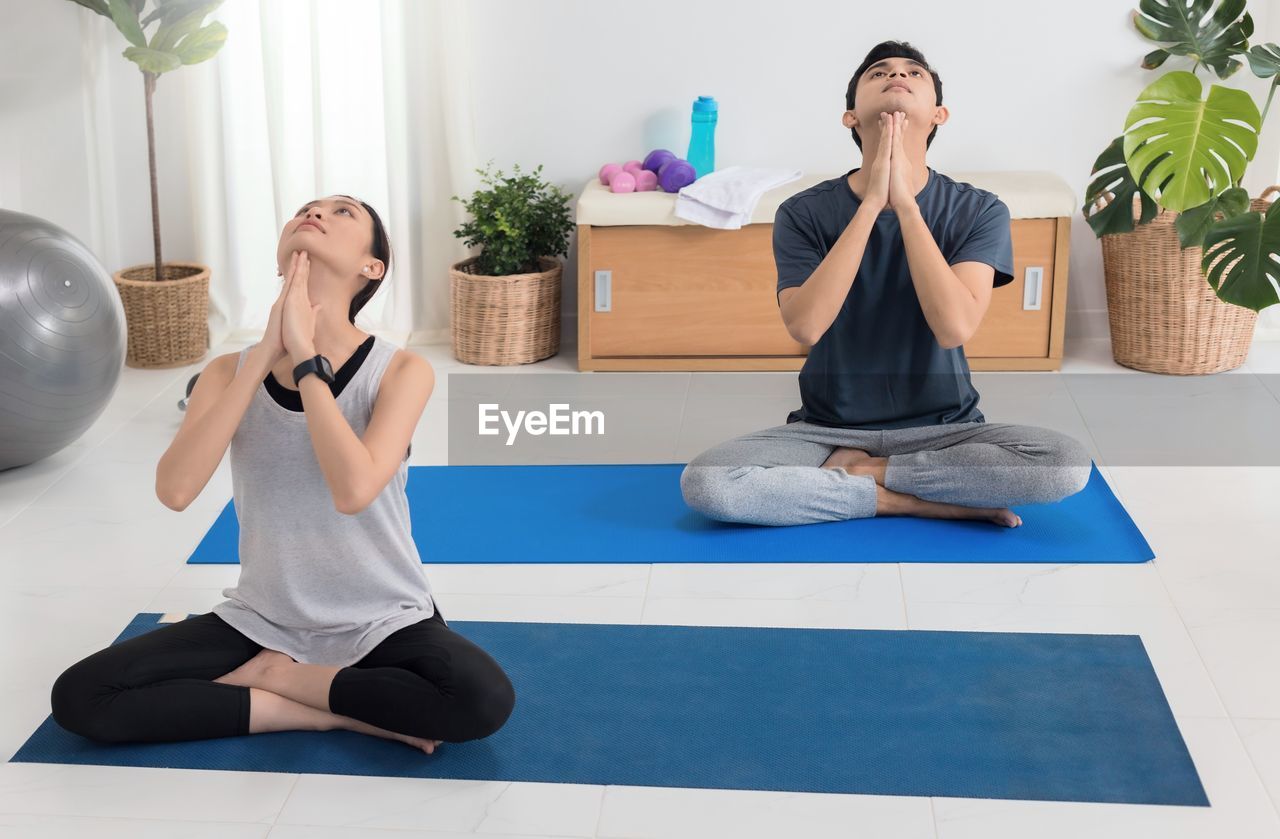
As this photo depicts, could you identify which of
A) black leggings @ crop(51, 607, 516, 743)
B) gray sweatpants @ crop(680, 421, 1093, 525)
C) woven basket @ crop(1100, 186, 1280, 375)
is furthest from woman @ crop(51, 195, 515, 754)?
woven basket @ crop(1100, 186, 1280, 375)

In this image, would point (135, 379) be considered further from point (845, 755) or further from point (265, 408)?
point (845, 755)

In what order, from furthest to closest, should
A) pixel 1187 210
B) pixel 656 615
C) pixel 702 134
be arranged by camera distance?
pixel 702 134, pixel 1187 210, pixel 656 615

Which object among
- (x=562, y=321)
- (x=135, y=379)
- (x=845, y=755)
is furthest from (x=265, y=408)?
(x=562, y=321)

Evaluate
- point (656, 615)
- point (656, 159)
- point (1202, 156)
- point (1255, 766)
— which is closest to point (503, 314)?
point (656, 159)

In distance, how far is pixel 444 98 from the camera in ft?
13.0

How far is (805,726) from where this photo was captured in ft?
6.57

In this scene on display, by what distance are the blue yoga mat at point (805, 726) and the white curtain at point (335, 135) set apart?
2.04 metres

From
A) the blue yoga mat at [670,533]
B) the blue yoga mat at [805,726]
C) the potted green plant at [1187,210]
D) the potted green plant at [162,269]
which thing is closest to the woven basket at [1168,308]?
the potted green plant at [1187,210]

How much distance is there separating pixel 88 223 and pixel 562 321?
139 cm

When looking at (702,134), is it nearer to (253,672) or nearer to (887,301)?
(887,301)

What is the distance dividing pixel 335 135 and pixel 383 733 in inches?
96.9

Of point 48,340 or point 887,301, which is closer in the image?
point 887,301

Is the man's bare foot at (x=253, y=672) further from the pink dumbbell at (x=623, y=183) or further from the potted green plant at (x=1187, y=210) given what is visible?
the pink dumbbell at (x=623, y=183)

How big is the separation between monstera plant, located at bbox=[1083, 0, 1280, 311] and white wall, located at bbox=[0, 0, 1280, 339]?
33cm
